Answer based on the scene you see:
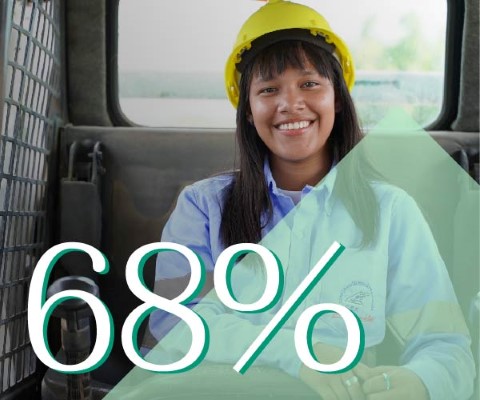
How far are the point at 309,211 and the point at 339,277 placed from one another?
0.48 ft

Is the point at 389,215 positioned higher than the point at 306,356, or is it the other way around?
the point at 389,215

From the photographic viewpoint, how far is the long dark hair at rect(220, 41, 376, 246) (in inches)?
55.1

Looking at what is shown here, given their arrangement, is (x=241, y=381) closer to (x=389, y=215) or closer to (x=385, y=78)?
(x=389, y=215)

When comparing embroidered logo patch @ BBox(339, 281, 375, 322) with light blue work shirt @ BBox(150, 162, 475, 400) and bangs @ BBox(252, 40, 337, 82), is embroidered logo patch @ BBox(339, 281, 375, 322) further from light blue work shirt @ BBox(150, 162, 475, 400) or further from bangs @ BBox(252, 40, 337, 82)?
bangs @ BBox(252, 40, 337, 82)

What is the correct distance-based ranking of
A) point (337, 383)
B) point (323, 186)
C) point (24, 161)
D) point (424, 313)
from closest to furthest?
point (337, 383) < point (424, 313) < point (323, 186) < point (24, 161)

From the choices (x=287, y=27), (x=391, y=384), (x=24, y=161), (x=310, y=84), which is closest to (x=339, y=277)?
(x=391, y=384)

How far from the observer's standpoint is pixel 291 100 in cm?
138

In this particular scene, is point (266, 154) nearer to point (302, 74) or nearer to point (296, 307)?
point (302, 74)

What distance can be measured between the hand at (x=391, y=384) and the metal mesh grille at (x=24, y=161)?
861 mm

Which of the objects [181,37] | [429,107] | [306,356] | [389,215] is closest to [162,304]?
[306,356]

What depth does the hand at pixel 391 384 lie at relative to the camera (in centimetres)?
113

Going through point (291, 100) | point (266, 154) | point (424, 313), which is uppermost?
point (291, 100)

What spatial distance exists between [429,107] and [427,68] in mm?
117

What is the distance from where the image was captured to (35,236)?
1802mm
